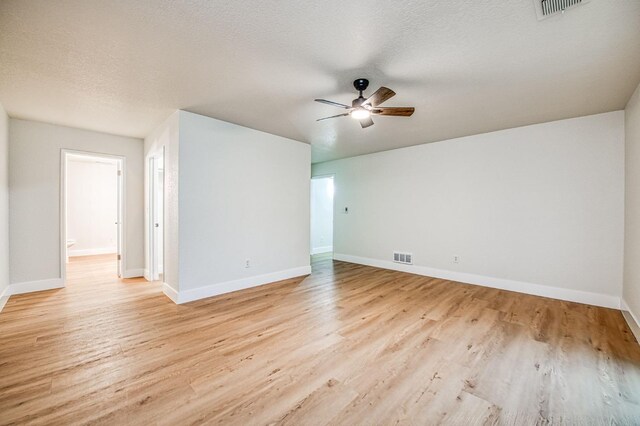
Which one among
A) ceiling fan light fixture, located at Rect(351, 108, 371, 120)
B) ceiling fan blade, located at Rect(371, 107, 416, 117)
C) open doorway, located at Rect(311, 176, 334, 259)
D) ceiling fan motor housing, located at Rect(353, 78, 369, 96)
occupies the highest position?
ceiling fan motor housing, located at Rect(353, 78, 369, 96)

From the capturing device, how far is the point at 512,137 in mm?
3984

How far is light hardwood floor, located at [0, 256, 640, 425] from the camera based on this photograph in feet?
5.16

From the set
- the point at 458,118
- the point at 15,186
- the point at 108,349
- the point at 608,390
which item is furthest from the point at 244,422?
the point at 15,186

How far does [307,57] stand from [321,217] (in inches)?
231

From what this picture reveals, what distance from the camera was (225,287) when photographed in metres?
3.77

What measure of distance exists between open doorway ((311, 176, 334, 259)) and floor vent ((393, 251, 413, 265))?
8.01 feet

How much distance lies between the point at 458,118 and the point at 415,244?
243 cm

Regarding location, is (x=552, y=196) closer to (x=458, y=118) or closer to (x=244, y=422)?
(x=458, y=118)

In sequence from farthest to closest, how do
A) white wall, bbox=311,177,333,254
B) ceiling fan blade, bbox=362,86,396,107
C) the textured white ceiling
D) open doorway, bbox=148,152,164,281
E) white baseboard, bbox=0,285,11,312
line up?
white wall, bbox=311,177,333,254 < open doorway, bbox=148,152,164,281 < white baseboard, bbox=0,285,11,312 < ceiling fan blade, bbox=362,86,396,107 < the textured white ceiling

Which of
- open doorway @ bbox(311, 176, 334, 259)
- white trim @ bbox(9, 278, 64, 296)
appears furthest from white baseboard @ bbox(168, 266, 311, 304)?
open doorway @ bbox(311, 176, 334, 259)

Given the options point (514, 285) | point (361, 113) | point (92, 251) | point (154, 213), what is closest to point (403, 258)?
point (514, 285)

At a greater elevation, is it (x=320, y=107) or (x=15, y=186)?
(x=320, y=107)

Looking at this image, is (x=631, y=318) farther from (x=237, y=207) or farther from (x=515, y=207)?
(x=237, y=207)

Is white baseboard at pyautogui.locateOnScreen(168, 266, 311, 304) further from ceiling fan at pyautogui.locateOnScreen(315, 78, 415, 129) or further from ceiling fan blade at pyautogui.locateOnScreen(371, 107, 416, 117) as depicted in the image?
ceiling fan blade at pyautogui.locateOnScreen(371, 107, 416, 117)
